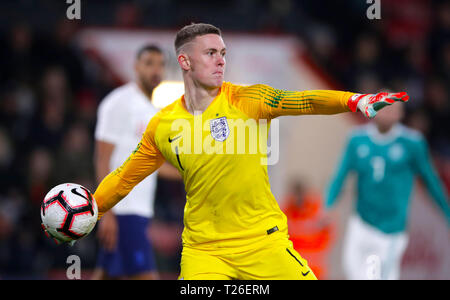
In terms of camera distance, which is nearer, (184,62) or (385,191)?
(184,62)

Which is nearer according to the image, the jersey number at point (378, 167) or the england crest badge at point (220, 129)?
the england crest badge at point (220, 129)

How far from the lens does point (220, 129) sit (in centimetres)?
445

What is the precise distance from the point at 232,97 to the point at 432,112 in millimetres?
7568

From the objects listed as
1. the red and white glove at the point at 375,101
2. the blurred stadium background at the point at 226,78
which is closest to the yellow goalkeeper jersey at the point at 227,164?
the red and white glove at the point at 375,101

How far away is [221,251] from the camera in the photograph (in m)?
4.47

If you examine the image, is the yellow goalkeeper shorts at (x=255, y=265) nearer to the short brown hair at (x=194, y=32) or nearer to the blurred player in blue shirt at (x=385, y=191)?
the short brown hair at (x=194, y=32)

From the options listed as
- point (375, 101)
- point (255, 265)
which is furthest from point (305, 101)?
point (255, 265)

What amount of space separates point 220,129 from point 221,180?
12.7 inches

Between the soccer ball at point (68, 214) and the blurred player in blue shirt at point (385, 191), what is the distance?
3844 millimetres

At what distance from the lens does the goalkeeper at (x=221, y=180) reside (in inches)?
174

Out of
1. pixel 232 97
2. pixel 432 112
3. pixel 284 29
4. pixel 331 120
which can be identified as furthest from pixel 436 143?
pixel 232 97

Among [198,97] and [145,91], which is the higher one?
[145,91]

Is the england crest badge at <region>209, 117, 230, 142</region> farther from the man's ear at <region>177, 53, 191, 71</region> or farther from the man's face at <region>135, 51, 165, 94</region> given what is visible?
the man's face at <region>135, 51, 165, 94</region>

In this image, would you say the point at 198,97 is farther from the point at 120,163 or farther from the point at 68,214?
the point at 120,163
